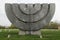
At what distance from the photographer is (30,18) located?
31.3ft

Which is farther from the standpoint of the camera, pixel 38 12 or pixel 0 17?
pixel 0 17

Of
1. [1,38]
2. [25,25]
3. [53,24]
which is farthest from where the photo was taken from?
[53,24]

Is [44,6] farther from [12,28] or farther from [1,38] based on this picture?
[12,28]

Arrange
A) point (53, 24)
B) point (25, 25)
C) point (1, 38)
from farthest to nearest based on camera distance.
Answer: point (53, 24), point (25, 25), point (1, 38)

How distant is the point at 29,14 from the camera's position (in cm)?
952

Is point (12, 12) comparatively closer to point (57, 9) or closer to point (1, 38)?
point (1, 38)

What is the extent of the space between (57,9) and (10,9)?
2677 millimetres

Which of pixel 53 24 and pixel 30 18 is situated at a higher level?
pixel 30 18

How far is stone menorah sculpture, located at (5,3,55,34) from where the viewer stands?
9484 mm

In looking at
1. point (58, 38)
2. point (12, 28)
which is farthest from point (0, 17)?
point (58, 38)

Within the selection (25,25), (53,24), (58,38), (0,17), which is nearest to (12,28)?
(0,17)

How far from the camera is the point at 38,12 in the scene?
9516mm

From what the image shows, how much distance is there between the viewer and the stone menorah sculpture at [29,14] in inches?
373

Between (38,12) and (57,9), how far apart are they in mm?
2335
